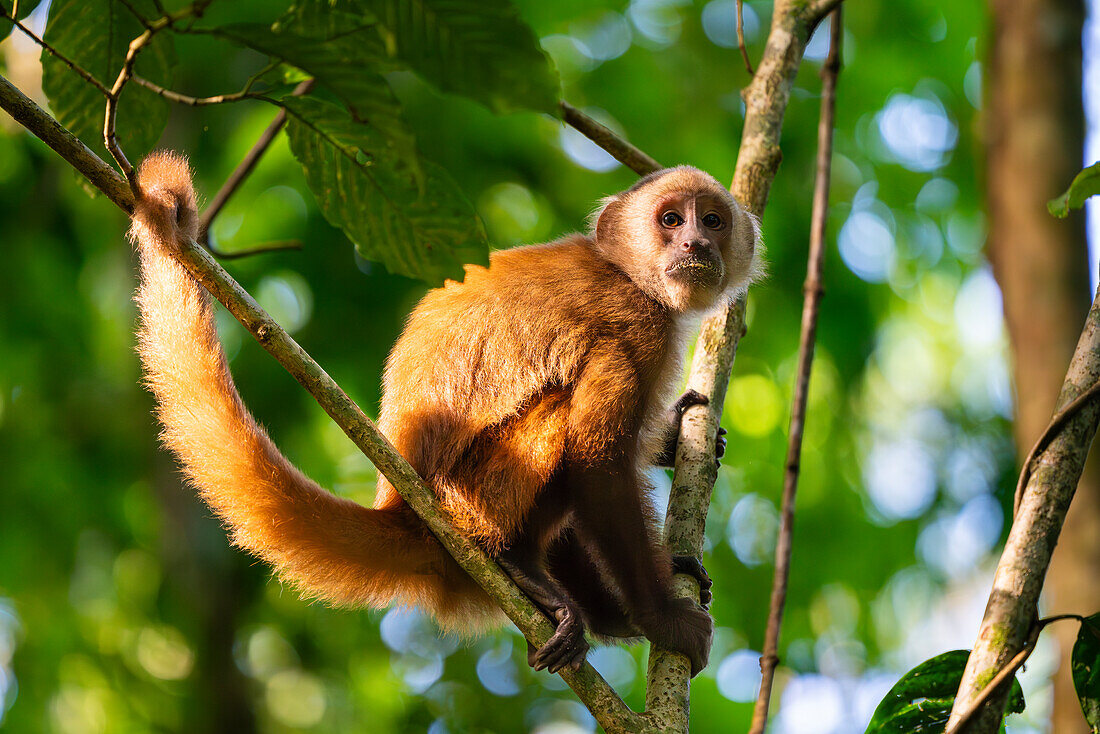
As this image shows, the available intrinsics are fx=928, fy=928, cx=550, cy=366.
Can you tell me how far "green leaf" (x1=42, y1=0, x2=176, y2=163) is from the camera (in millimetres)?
2725

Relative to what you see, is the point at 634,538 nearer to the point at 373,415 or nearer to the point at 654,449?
the point at 654,449

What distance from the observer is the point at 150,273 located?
11.3ft

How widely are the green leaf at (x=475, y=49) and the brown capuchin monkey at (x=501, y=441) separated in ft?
5.02

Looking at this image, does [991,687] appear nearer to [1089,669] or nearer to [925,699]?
[1089,669]

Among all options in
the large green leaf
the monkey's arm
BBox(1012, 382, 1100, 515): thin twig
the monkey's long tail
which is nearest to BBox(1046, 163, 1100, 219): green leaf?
BBox(1012, 382, 1100, 515): thin twig

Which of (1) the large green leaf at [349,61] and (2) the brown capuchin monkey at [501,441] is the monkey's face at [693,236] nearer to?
(2) the brown capuchin monkey at [501,441]

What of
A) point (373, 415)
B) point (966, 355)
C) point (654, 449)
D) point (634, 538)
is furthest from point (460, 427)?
point (966, 355)

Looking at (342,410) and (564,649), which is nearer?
(342,410)

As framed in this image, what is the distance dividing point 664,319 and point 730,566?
5.56 m

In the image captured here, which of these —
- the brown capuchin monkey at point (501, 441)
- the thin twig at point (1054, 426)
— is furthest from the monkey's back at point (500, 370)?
the thin twig at point (1054, 426)

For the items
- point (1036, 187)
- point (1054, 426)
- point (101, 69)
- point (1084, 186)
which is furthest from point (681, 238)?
point (1036, 187)

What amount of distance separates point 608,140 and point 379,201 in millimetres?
2594

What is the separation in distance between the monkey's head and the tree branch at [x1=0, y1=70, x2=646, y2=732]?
2.02m

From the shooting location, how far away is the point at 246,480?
3771 millimetres
